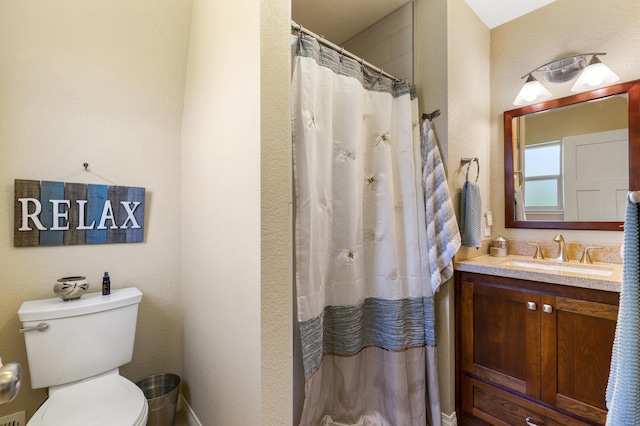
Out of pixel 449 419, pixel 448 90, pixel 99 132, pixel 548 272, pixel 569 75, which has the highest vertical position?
pixel 569 75

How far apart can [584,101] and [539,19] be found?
0.66 m

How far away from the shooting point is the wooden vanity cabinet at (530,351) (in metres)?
1.23

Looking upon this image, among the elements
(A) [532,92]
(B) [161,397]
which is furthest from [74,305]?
(A) [532,92]

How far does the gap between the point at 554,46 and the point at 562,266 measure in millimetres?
1432

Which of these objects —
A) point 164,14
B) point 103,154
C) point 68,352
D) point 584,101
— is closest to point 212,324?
point 68,352

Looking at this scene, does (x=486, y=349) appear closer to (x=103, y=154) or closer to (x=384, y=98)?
(x=384, y=98)

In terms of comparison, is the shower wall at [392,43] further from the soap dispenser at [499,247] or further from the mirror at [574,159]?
the soap dispenser at [499,247]

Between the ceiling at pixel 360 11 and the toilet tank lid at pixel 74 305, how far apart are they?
2.03 meters

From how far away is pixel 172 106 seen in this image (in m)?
1.77

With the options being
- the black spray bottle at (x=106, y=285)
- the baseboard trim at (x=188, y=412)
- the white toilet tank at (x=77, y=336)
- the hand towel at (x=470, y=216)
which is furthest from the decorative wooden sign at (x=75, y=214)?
the hand towel at (x=470, y=216)

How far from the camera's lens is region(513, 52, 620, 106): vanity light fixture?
1.62m

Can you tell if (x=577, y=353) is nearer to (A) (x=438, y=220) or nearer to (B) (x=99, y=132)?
(A) (x=438, y=220)

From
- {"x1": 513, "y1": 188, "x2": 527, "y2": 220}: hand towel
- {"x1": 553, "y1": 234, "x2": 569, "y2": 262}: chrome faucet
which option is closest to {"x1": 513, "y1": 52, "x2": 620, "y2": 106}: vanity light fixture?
{"x1": 513, "y1": 188, "x2": 527, "y2": 220}: hand towel

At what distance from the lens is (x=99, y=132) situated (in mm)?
1545
